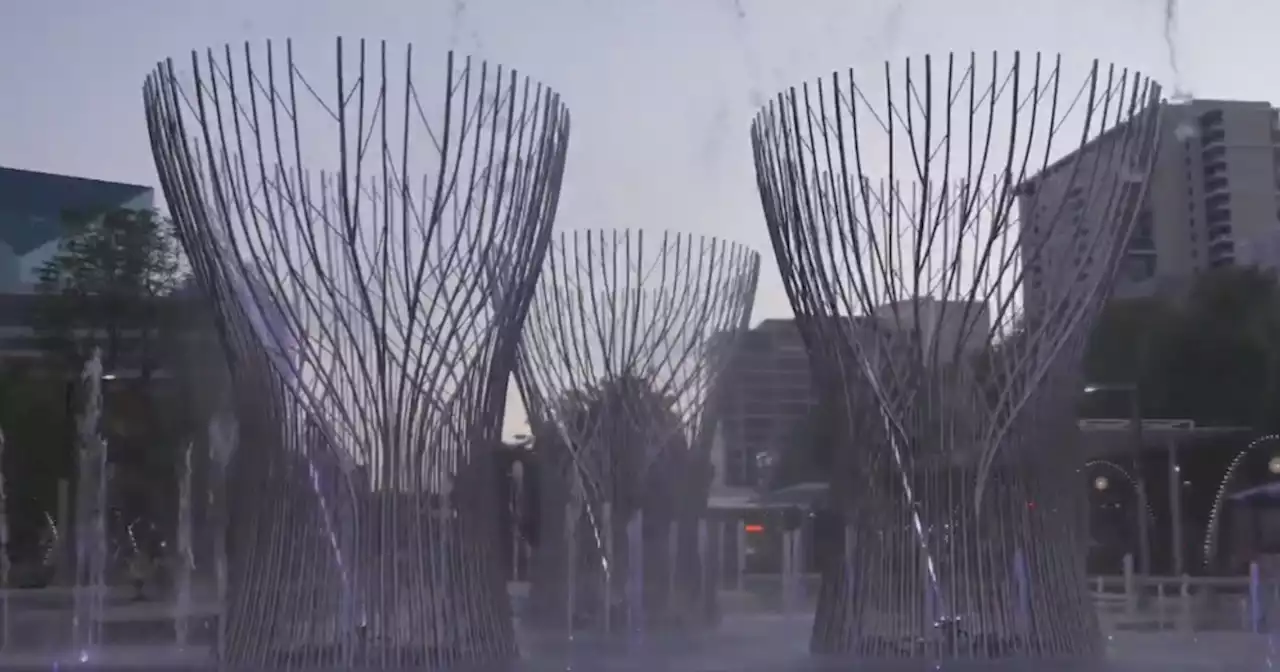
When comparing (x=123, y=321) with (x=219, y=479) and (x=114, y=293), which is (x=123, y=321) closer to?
(x=114, y=293)

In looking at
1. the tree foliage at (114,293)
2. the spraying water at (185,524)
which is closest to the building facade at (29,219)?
the tree foliage at (114,293)

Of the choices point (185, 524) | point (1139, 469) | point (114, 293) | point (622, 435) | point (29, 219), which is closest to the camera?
point (622, 435)

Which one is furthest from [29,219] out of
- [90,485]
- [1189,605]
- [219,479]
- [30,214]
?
[1189,605]

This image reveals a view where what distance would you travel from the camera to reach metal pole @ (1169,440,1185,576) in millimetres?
29109

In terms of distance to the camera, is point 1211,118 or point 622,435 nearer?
point 622,435

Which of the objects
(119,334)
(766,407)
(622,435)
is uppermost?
(119,334)

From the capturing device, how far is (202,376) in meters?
28.4

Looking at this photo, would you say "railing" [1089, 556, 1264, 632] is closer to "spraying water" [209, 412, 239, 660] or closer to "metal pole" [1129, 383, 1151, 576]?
"metal pole" [1129, 383, 1151, 576]

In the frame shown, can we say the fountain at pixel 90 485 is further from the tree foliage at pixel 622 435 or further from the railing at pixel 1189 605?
the railing at pixel 1189 605

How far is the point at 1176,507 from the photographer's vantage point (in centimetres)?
2958

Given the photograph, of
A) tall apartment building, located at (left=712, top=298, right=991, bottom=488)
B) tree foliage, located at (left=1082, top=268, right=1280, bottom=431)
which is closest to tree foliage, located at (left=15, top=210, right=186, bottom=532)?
tall apartment building, located at (left=712, top=298, right=991, bottom=488)

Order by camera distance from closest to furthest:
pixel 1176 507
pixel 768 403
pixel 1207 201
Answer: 1. pixel 1176 507
2. pixel 1207 201
3. pixel 768 403

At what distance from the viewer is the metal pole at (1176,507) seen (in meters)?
29.1

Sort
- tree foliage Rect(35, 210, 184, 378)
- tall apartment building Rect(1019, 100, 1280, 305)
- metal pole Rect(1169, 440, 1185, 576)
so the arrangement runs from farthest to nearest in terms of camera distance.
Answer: tall apartment building Rect(1019, 100, 1280, 305), tree foliage Rect(35, 210, 184, 378), metal pole Rect(1169, 440, 1185, 576)
